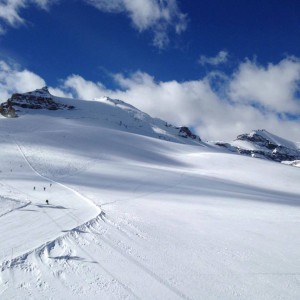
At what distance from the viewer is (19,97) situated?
497 ft

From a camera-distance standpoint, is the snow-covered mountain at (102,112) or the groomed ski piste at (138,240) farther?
the snow-covered mountain at (102,112)

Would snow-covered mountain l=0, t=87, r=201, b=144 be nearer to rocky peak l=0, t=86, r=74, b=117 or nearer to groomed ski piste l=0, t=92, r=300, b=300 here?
rocky peak l=0, t=86, r=74, b=117

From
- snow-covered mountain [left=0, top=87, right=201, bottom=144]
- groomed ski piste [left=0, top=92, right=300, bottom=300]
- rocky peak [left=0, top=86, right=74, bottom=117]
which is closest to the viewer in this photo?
groomed ski piste [left=0, top=92, right=300, bottom=300]

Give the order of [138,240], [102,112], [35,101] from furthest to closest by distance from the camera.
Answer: [102,112], [35,101], [138,240]

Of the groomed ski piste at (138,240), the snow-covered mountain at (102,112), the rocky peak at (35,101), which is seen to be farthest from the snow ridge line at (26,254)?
the rocky peak at (35,101)

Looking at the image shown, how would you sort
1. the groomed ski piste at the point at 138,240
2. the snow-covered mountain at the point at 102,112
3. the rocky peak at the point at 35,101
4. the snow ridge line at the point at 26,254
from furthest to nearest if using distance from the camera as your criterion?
1. the rocky peak at the point at 35,101
2. the snow-covered mountain at the point at 102,112
3. the snow ridge line at the point at 26,254
4. the groomed ski piste at the point at 138,240

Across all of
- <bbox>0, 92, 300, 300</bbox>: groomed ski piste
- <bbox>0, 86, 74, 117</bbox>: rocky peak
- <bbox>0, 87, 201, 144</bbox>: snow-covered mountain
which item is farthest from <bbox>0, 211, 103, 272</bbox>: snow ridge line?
<bbox>0, 86, 74, 117</bbox>: rocky peak

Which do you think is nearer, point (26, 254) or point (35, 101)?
point (26, 254)

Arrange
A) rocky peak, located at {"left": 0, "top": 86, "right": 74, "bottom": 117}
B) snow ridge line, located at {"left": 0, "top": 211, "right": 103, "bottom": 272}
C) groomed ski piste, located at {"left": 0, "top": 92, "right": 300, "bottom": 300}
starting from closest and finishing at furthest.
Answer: groomed ski piste, located at {"left": 0, "top": 92, "right": 300, "bottom": 300}, snow ridge line, located at {"left": 0, "top": 211, "right": 103, "bottom": 272}, rocky peak, located at {"left": 0, "top": 86, "right": 74, "bottom": 117}

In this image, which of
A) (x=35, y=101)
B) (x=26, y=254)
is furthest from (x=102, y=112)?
(x=26, y=254)

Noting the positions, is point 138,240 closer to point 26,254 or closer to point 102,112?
point 26,254

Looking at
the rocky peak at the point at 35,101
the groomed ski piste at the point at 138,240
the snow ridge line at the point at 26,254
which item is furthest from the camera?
the rocky peak at the point at 35,101

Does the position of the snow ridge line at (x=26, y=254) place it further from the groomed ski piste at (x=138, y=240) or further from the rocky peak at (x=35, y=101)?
the rocky peak at (x=35, y=101)

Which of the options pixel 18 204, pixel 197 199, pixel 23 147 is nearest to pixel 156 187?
pixel 197 199
